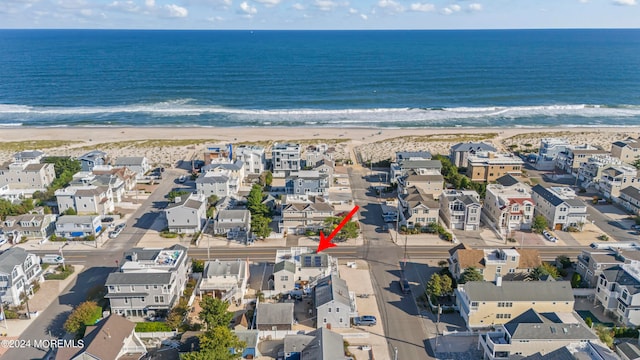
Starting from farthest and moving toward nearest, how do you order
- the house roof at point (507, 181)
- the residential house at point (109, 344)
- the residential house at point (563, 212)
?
1. the house roof at point (507, 181)
2. the residential house at point (563, 212)
3. the residential house at point (109, 344)

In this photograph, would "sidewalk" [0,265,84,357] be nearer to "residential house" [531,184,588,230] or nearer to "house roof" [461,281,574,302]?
"house roof" [461,281,574,302]

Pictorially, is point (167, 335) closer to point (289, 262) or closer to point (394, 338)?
point (289, 262)

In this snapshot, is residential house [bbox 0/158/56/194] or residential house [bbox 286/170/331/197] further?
residential house [bbox 0/158/56/194]

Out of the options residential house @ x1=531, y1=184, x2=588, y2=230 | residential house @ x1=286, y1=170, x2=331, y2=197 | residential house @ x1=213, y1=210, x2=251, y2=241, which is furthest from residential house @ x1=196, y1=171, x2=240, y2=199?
residential house @ x1=531, y1=184, x2=588, y2=230

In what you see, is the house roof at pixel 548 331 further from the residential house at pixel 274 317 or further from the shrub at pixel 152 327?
the shrub at pixel 152 327

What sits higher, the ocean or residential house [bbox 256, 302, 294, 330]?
the ocean

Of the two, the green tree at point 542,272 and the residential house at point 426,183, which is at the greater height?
the residential house at point 426,183

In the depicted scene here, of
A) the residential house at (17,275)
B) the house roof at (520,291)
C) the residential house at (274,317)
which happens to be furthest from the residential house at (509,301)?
the residential house at (17,275)
